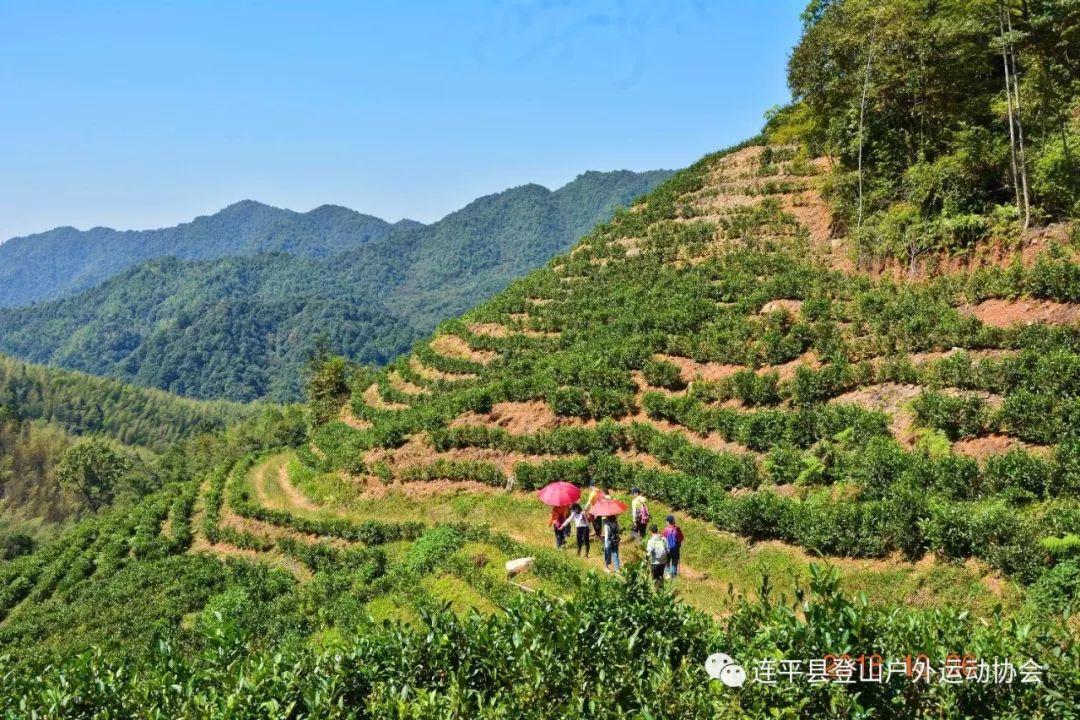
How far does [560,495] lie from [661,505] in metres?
5.18

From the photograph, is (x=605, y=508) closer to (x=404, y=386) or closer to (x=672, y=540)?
(x=672, y=540)

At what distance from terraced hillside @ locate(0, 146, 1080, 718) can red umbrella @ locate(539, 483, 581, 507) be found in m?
1.83

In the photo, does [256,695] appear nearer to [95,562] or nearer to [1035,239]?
[1035,239]

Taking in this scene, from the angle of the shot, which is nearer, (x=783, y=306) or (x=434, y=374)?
(x=783, y=306)

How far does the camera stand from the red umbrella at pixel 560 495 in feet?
61.3

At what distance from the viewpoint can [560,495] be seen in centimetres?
1875

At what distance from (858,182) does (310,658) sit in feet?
106

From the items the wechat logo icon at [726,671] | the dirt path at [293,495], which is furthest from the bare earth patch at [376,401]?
the wechat logo icon at [726,671]

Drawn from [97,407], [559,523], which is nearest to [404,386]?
[559,523]

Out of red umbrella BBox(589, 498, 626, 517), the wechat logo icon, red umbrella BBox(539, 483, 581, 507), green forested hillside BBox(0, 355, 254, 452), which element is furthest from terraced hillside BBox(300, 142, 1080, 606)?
green forested hillside BBox(0, 355, 254, 452)

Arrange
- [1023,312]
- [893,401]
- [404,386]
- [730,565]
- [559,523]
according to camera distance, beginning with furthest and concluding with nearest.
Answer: [404,386], [893,401], [1023,312], [559,523], [730,565]

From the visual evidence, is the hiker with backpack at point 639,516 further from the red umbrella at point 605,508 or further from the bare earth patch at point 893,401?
the bare earth patch at point 893,401

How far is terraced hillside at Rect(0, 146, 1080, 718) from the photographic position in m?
9.06

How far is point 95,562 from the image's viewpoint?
39188 mm
